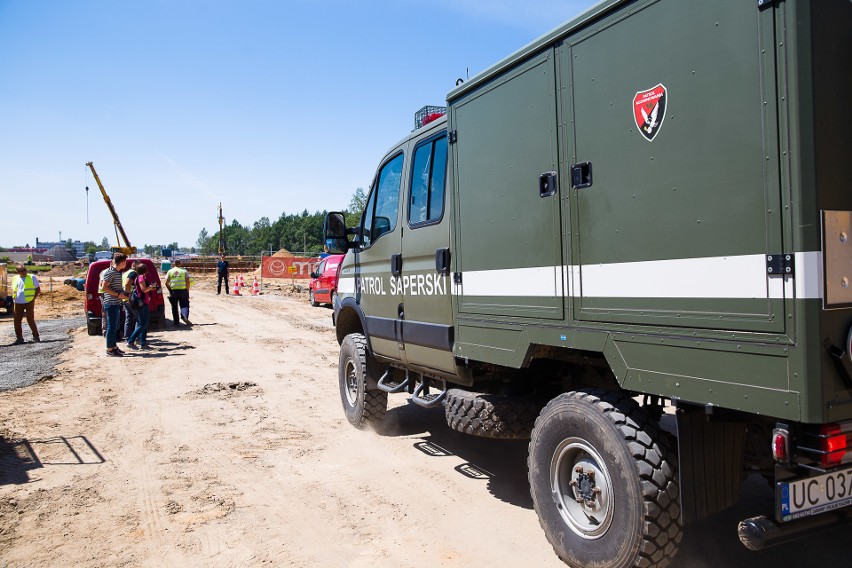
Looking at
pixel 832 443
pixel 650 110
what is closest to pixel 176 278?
pixel 650 110

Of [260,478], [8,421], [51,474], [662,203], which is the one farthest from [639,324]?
[8,421]

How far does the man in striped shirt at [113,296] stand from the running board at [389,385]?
7.49 m

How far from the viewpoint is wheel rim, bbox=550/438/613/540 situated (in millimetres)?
3008

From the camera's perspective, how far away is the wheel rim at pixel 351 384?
6.43m

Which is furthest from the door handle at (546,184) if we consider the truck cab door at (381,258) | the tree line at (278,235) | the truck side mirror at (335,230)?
the tree line at (278,235)

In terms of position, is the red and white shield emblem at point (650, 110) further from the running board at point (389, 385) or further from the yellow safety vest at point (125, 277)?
the yellow safety vest at point (125, 277)

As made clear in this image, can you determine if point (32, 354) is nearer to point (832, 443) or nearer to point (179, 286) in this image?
point (179, 286)

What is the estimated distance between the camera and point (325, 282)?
20.4 metres

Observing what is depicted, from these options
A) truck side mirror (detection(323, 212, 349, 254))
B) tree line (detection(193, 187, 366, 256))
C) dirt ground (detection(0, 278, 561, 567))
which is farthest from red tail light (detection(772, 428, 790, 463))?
tree line (detection(193, 187, 366, 256))

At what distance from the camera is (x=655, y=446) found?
9.26ft

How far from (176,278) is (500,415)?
44.1 ft

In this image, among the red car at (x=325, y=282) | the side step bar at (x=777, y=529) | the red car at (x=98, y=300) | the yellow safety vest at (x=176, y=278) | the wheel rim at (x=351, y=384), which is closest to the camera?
the side step bar at (x=777, y=529)

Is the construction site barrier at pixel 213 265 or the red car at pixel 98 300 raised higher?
the construction site barrier at pixel 213 265

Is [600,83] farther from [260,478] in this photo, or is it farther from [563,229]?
[260,478]
